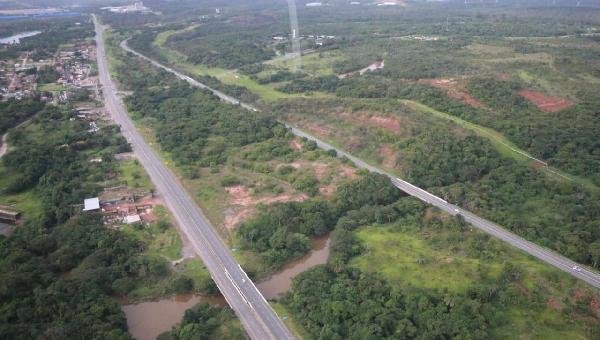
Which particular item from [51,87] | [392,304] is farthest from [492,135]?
[51,87]

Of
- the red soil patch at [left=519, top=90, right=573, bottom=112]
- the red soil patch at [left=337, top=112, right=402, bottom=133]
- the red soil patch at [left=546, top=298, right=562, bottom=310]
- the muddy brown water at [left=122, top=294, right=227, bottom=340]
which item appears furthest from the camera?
the red soil patch at [left=519, top=90, right=573, bottom=112]

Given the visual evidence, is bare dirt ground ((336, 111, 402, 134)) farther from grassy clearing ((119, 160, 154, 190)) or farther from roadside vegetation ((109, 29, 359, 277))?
grassy clearing ((119, 160, 154, 190))

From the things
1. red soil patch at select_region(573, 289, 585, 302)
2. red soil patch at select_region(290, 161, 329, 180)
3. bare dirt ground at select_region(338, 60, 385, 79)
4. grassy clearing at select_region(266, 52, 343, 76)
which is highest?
grassy clearing at select_region(266, 52, 343, 76)

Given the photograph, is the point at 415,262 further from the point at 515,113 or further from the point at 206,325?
the point at 515,113

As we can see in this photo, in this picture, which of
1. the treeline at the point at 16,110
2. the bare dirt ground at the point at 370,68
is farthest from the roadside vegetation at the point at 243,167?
the bare dirt ground at the point at 370,68

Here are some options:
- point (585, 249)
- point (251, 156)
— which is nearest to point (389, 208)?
point (585, 249)

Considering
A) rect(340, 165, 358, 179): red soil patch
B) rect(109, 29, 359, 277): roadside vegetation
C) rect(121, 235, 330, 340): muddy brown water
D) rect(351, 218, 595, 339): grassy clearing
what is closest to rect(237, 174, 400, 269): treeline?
rect(109, 29, 359, 277): roadside vegetation

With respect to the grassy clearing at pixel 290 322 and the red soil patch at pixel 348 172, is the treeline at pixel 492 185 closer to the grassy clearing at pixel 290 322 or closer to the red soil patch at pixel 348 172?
the red soil patch at pixel 348 172
